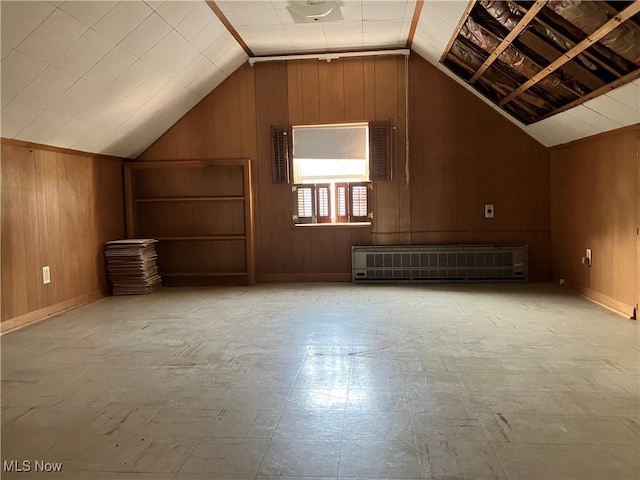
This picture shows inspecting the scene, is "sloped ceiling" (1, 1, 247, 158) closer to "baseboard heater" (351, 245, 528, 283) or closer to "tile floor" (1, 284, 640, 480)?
"tile floor" (1, 284, 640, 480)

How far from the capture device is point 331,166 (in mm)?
6406

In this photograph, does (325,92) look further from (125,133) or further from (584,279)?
(584,279)

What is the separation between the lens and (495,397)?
8.56 feet

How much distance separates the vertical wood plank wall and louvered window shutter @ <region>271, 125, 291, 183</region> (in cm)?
10

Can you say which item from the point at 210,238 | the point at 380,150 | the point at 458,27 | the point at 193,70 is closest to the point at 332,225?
the point at 380,150

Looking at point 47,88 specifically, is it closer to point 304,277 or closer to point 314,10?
point 314,10

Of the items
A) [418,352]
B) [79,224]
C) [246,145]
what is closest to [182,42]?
[246,145]

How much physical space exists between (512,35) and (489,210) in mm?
2632

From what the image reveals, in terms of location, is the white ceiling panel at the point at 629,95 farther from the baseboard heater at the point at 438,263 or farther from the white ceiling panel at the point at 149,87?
the white ceiling panel at the point at 149,87

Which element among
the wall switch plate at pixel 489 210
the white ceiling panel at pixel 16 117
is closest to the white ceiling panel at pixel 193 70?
the white ceiling panel at pixel 16 117

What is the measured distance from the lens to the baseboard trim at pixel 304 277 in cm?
640

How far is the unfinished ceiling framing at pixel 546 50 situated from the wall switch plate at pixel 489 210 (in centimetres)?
115

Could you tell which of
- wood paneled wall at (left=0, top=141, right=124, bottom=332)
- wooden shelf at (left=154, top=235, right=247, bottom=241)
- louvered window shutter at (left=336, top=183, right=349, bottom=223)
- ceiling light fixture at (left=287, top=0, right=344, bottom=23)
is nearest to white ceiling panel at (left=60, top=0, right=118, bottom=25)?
wood paneled wall at (left=0, top=141, right=124, bottom=332)

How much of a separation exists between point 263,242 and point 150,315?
2096mm
